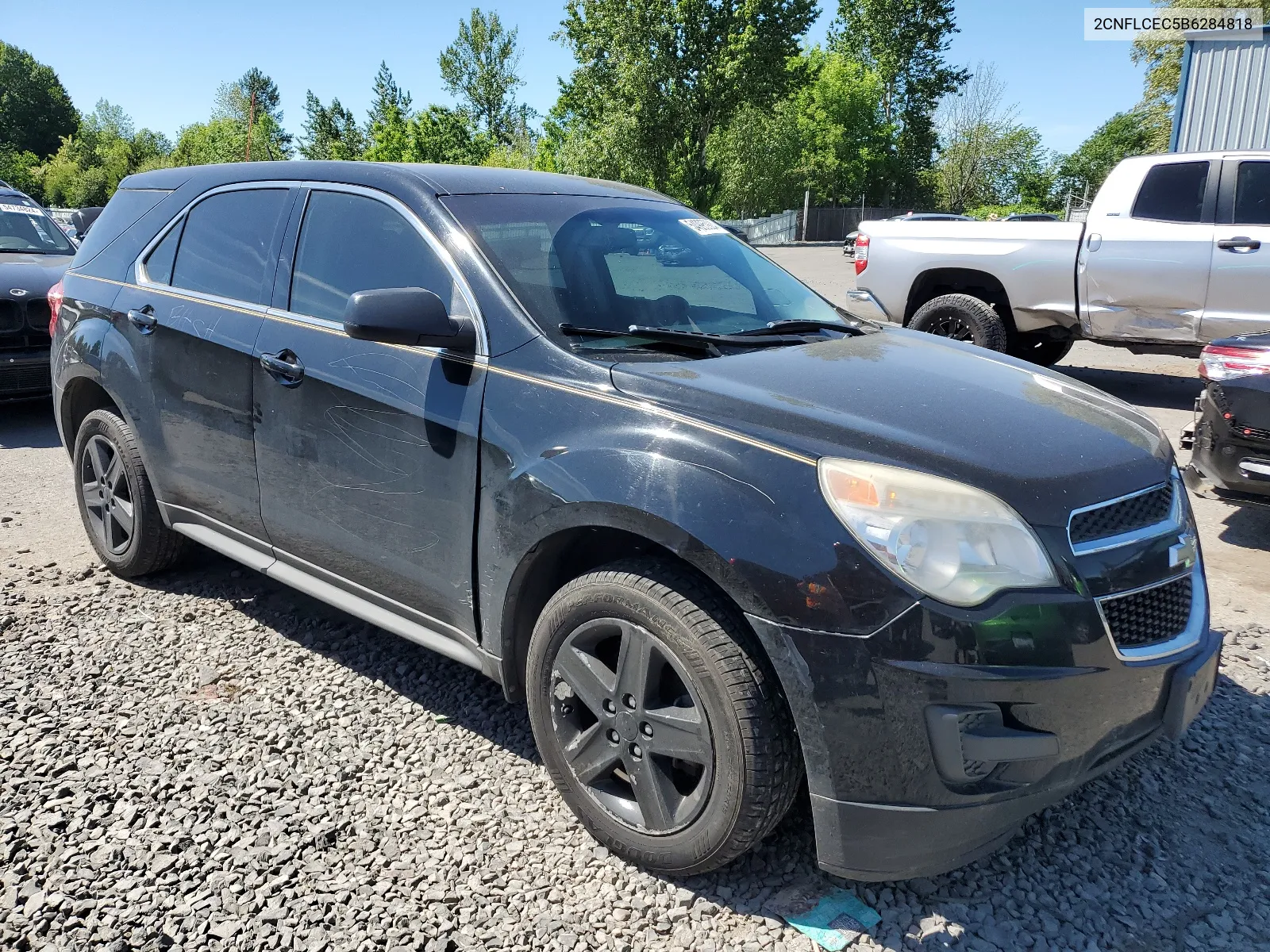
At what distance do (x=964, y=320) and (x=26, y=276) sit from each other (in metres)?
8.01

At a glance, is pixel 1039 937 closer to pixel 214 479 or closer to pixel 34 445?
pixel 214 479

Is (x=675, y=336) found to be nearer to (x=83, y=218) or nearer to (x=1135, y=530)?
(x=1135, y=530)

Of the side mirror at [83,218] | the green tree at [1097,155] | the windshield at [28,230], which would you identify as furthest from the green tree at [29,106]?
the windshield at [28,230]

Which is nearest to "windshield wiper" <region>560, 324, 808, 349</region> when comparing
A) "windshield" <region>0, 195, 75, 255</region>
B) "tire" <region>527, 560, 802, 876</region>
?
"tire" <region>527, 560, 802, 876</region>

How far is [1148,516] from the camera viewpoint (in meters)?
2.43

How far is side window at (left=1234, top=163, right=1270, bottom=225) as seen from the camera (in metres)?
7.88

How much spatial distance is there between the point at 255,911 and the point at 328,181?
92.3 inches

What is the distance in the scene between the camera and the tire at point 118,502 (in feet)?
13.5

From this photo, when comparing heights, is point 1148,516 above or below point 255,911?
above

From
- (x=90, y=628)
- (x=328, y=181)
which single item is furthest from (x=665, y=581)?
(x=90, y=628)

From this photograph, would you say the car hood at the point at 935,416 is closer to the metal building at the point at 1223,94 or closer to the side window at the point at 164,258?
the side window at the point at 164,258

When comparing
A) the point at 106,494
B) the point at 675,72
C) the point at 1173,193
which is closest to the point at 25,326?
the point at 106,494

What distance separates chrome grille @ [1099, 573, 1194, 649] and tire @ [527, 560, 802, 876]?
2.52 ft

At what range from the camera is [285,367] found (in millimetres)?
3281
